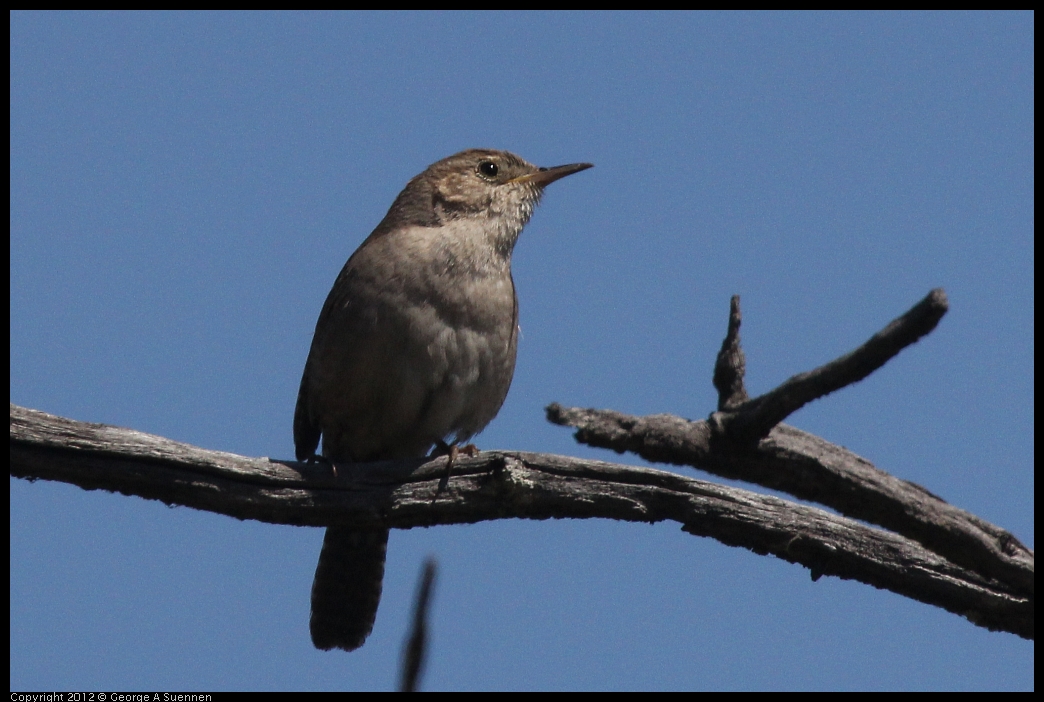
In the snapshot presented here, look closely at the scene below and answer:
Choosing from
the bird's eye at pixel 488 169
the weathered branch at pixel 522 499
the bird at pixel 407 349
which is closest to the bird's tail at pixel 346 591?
the bird at pixel 407 349

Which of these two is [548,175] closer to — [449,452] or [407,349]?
[407,349]

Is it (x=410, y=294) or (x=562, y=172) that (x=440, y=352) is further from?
(x=562, y=172)

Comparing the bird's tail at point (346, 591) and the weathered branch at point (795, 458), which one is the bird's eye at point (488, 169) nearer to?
the bird's tail at point (346, 591)

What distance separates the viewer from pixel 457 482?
442 centimetres

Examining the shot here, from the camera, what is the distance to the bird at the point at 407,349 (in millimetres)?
5398

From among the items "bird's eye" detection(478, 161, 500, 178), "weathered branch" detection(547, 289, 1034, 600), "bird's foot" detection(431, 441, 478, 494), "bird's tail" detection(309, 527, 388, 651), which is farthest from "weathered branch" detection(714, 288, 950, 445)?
"bird's eye" detection(478, 161, 500, 178)

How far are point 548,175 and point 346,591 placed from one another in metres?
2.68

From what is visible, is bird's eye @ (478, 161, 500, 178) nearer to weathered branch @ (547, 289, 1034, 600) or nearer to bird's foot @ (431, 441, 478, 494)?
bird's foot @ (431, 441, 478, 494)

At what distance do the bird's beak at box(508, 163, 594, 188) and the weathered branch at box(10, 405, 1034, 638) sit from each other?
2.43 metres

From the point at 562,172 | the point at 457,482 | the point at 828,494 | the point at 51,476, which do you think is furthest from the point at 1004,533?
the point at 51,476

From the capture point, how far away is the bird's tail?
19.4 feet

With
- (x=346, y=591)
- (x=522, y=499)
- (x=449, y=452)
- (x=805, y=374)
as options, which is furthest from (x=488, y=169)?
(x=805, y=374)

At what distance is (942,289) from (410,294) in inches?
110

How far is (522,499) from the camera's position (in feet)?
14.2
